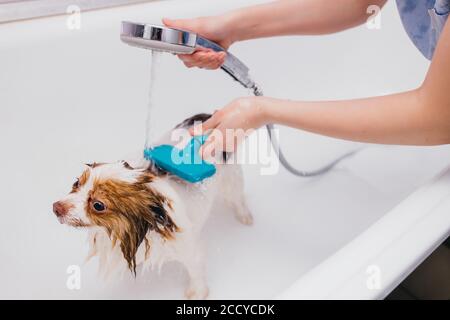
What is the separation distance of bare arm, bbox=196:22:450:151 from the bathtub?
100 mm

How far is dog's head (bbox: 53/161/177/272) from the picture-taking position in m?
0.70

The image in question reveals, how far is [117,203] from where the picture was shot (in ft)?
2.32

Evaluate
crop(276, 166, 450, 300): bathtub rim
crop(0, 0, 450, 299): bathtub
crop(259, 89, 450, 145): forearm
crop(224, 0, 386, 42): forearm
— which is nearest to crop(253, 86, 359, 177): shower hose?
crop(0, 0, 450, 299): bathtub

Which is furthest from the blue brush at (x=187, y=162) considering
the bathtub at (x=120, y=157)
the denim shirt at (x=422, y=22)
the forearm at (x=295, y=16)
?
the denim shirt at (x=422, y=22)

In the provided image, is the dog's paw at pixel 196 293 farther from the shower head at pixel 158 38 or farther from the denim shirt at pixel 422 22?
the denim shirt at pixel 422 22

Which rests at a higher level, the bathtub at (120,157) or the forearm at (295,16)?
the forearm at (295,16)

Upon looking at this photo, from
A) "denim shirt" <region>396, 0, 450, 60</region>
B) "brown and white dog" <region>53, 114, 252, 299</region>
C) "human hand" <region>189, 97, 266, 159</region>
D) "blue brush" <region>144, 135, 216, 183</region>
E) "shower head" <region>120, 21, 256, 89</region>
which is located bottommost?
"brown and white dog" <region>53, 114, 252, 299</region>

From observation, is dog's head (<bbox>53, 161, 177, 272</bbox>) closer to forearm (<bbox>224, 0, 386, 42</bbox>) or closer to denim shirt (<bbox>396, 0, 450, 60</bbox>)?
forearm (<bbox>224, 0, 386, 42</bbox>)

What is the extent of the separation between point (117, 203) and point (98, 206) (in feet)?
0.10

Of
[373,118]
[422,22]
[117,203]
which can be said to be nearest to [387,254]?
[373,118]

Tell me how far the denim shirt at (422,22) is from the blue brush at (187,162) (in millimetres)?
477

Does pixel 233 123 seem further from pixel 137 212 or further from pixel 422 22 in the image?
pixel 422 22

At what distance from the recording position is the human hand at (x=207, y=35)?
0.80m

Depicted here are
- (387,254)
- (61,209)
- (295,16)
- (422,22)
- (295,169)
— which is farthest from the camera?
(295,169)
